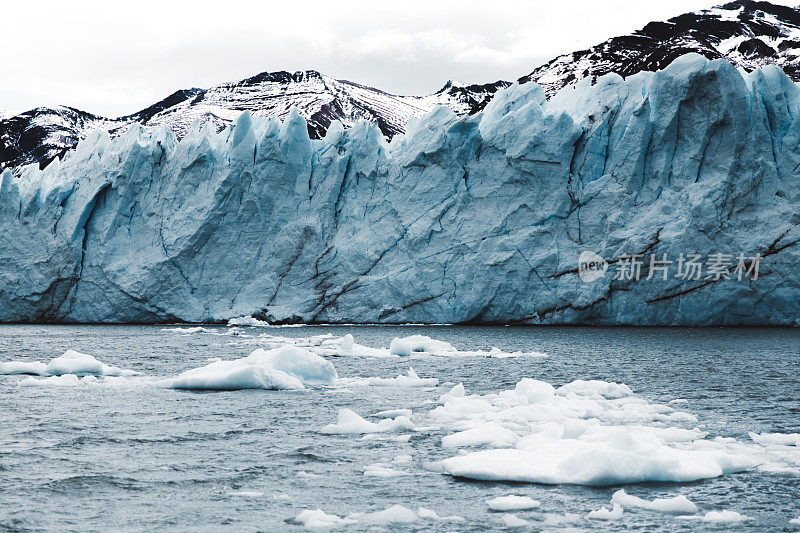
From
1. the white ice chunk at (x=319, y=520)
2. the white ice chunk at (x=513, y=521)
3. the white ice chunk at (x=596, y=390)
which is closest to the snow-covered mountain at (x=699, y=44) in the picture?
the white ice chunk at (x=596, y=390)

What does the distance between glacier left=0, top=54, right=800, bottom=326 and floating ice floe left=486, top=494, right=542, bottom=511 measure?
2035cm

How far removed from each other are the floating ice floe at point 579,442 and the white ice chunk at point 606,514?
1.45ft

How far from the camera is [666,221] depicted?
2550 cm

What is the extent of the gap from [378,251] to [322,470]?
67.0ft

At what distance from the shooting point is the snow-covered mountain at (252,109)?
74.2 meters

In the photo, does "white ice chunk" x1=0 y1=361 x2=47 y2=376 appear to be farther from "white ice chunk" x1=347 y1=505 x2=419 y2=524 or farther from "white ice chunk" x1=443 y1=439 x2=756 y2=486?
"white ice chunk" x1=347 y1=505 x2=419 y2=524

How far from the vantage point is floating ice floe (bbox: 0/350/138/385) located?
13.9m

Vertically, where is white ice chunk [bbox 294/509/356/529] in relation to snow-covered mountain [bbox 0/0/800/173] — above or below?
below

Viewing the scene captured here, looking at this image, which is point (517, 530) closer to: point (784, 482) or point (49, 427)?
point (784, 482)

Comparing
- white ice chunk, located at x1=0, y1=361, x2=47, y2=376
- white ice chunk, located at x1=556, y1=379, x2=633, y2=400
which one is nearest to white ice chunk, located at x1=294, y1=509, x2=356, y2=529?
white ice chunk, located at x1=556, y1=379, x2=633, y2=400

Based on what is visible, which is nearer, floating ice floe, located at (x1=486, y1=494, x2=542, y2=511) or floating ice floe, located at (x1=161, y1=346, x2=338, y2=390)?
floating ice floe, located at (x1=486, y1=494, x2=542, y2=511)

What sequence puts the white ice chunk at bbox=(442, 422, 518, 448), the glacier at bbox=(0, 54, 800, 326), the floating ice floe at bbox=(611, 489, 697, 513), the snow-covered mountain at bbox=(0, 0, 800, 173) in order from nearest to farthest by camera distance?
the floating ice floe at bbox=(611, 489, 697, 513) → the white ice chunk at bbox=(442, 422, 518, 448) → the glacier at bbox=(0, 54, 800, 326) → the snow-covered mountain at bbox=(0, 0, 800, 173)

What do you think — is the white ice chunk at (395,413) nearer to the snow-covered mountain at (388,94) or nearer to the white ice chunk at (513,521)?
the white ice chunk at (513,521)

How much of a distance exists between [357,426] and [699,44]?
6534 centimetres
